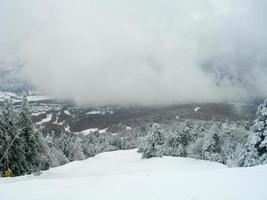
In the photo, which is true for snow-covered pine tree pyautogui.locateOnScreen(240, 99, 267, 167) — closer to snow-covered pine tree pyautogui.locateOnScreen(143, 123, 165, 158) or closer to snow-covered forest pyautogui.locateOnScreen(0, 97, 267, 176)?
snow-covered forest pyautogui.locateOnScreen(0, 97, 267, 176)

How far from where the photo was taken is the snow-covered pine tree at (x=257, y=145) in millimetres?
29105

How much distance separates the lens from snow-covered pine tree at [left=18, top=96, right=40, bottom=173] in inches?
1585

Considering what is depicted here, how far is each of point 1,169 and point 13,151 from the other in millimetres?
2244

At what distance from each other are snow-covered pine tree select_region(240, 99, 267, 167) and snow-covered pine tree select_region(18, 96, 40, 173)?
2180 centimetres

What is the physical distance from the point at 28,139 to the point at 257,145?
24.5 meters

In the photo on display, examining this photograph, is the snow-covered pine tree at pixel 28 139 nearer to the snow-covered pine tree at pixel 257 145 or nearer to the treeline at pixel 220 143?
the treeline at pixel 220 143

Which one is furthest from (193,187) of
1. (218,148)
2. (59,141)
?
(59,141)

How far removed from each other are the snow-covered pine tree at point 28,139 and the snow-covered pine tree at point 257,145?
2180 cm

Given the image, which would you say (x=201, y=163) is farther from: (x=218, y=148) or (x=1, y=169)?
(x=1, y=169)

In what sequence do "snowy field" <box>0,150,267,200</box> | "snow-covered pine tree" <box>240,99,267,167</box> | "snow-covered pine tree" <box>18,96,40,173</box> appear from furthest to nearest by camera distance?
1. "snow-covered pine tree" <box>18,96,40,173</box>
2. "snow-covered pine tree" <box>240,99,267,167</box>
3. "snowy field" <box>0,150,267,200</box>

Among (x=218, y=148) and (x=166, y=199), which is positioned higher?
(x=166, y=199)

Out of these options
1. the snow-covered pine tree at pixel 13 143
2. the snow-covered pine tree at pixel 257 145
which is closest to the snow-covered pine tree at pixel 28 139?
the snow-covered pine tree at pixel 13 143

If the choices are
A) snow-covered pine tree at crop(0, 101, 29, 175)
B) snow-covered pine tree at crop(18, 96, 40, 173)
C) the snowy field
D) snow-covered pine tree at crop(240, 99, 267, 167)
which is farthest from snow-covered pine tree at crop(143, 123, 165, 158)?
the snowy field

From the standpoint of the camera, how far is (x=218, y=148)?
56.2 meters
